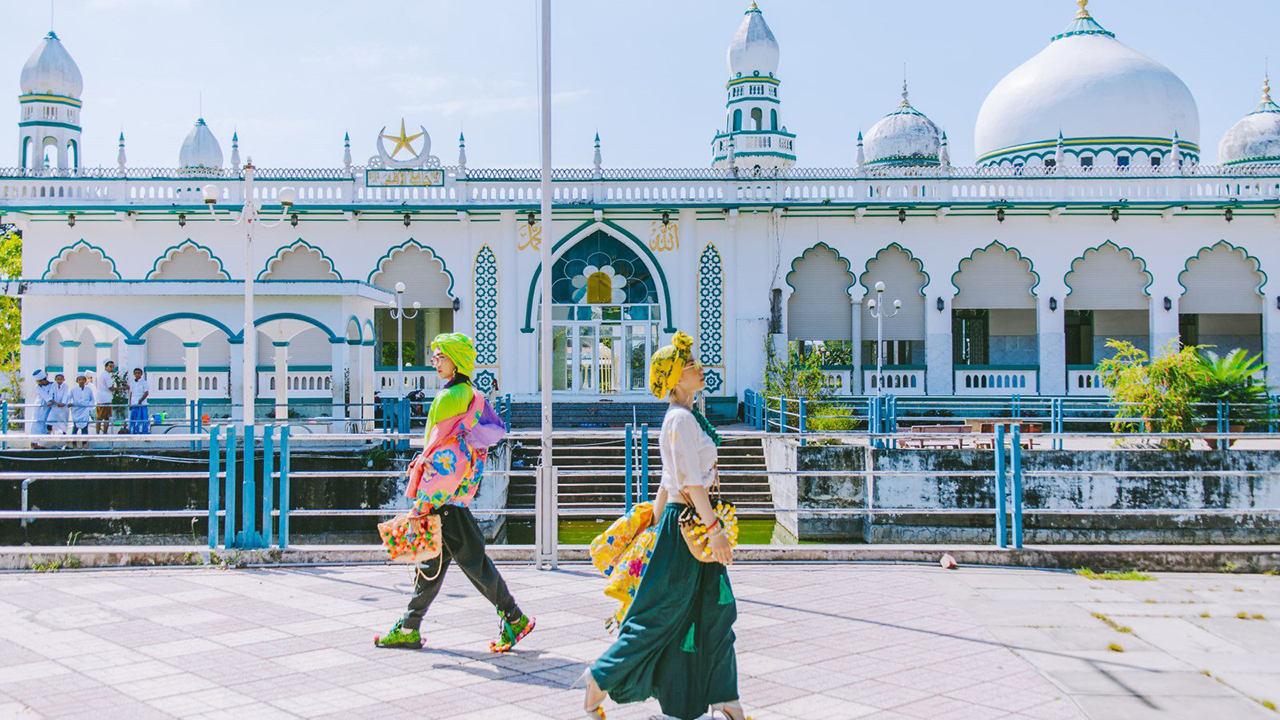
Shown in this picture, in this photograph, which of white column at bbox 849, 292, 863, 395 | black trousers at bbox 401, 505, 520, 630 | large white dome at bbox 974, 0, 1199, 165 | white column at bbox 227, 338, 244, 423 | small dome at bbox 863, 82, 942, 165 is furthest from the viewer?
small dome at bbox 863, 82, 942, 165

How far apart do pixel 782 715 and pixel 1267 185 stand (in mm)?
22833

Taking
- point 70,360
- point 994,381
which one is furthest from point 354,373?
point 994,381

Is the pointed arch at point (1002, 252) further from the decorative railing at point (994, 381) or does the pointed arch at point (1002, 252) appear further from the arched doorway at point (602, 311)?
the arched doorway at point (602, 311)

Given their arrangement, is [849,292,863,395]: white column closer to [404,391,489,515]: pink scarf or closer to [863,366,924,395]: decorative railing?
[863,366,924,395]: decorative railing

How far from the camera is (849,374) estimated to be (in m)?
22.6

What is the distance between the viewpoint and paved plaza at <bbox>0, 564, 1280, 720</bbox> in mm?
4930

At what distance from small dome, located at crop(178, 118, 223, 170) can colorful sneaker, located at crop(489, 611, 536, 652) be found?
27.7 metres

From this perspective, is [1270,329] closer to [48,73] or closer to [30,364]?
[30,364]

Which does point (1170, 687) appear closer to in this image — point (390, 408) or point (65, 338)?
point (390, 408)

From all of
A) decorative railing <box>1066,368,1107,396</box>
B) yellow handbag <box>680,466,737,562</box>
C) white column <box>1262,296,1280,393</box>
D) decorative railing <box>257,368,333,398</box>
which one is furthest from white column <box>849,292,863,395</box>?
yellow handbag <box>680,466,737,562</box>

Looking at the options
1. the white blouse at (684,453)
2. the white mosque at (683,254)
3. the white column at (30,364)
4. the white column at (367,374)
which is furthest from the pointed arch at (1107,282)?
the white blouse at (684,453)

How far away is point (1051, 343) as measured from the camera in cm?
2295

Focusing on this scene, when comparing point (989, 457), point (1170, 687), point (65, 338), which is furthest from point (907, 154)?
point (1170, 687)

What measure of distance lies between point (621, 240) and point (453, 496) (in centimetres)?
1724
